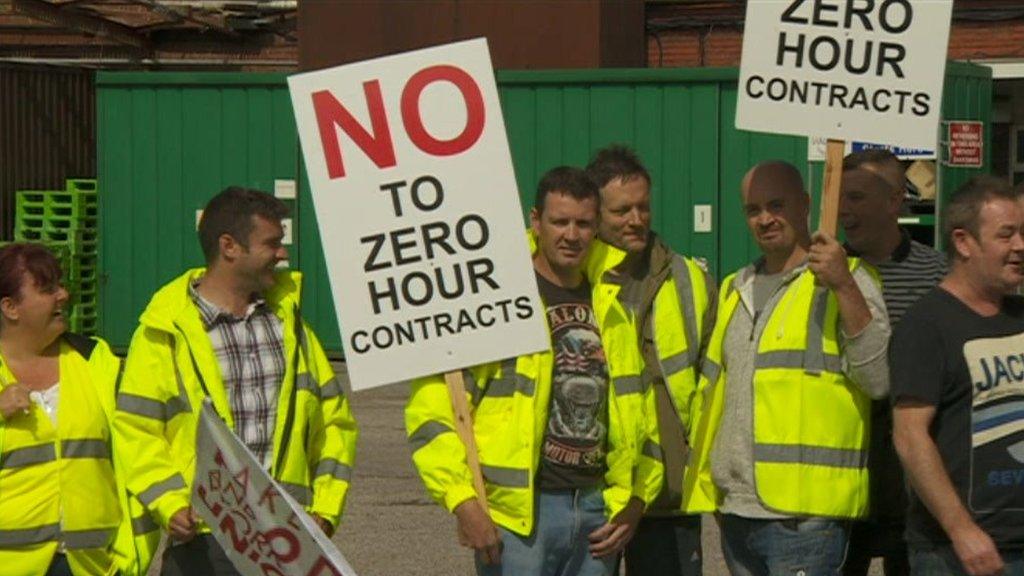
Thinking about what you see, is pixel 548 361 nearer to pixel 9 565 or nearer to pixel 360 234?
pixel 360 234

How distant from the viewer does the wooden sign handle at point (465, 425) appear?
616cm

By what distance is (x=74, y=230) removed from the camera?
2223cm

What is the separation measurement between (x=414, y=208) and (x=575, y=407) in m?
0.74

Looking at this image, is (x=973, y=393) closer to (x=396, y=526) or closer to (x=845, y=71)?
(x=845, y=71)

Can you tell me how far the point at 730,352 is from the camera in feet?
21.3

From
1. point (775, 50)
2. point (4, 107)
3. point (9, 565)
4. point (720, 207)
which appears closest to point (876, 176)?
point (775, 50)

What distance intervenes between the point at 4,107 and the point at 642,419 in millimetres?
18112

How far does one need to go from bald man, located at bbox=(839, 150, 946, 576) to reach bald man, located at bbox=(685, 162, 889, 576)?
461mm

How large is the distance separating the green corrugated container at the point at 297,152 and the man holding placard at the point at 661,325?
514 inches

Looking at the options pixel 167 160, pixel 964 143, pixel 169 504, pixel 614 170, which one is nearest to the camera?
pixel 169 504

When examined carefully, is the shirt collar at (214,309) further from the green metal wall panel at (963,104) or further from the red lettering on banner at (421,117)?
the green metal wall panel at (963,104)

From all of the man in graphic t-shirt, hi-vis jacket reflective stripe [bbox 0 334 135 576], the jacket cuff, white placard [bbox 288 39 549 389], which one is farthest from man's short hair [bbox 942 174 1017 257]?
hi-vis jacket reflective stripe [bbox 0 334 135 576]

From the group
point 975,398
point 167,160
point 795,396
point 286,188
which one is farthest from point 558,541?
point 167,160

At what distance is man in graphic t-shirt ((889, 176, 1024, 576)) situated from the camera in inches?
229
